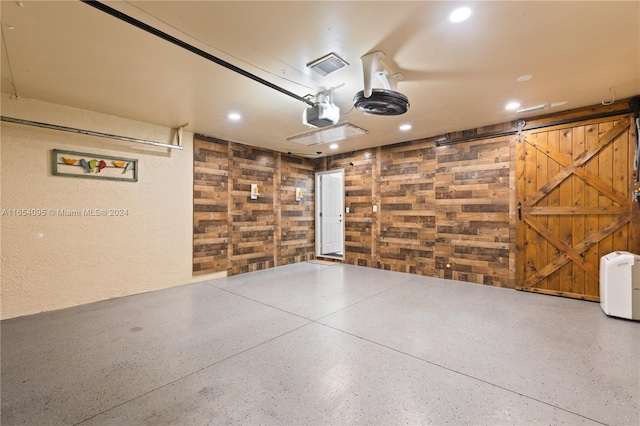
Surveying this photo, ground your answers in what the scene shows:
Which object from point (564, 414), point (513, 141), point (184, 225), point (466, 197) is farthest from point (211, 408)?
point (513, 141)

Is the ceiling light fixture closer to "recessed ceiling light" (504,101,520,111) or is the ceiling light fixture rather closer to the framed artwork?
"recessed ceiling light" (504,101,520,111)

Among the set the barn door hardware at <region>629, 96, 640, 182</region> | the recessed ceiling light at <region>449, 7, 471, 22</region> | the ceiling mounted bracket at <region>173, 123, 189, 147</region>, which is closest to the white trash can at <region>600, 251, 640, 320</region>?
the barn door hardware at <region>629, 96, 640, 182</region>

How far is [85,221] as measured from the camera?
3.76 meters

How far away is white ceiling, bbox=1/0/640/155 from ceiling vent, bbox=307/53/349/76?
5cm

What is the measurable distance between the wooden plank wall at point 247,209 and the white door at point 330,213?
368mm

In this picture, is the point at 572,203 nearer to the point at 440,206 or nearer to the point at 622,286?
the point at 622,286

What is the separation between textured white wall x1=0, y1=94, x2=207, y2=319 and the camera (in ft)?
10.8

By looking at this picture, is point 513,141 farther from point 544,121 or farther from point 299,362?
point 299,362

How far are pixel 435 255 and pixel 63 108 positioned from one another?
6185 millimetres

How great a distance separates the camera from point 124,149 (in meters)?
4.13

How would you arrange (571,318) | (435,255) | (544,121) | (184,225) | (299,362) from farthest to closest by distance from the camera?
(435,255) → (184,225) → (544,121) → (571,318) → (299,362)

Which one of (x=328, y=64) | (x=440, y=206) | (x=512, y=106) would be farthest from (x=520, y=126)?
(x=328, y=64)

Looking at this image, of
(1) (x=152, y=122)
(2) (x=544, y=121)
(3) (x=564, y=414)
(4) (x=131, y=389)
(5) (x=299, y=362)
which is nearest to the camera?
(3) (x=564, y=414)

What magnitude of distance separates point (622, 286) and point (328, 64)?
4.08 m
